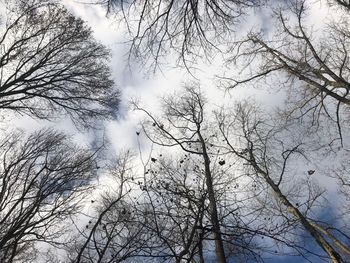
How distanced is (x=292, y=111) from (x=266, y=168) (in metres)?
1.71

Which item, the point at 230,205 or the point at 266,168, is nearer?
the point at 230,205

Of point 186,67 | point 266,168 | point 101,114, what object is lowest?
point 186,67

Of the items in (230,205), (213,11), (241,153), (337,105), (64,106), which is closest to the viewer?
(230,205)

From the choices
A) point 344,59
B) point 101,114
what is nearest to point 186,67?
point 101,114

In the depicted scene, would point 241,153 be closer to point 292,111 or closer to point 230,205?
point 292,111

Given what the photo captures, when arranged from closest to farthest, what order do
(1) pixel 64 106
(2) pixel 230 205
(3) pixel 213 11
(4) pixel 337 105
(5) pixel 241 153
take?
(2) pixel 230 205 → (3) pixel 213 11 → (4) pixel 337 105 → (1) pixel 64 106 → (5) pixel 241 153

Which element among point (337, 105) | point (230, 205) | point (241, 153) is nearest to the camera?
point (230, 205)

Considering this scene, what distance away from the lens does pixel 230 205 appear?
8.75 feet

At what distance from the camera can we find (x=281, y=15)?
32.0 feet

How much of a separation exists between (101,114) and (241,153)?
3.83m

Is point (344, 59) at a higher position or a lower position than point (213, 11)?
higher

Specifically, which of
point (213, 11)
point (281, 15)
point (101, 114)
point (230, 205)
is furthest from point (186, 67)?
point (281, 15)

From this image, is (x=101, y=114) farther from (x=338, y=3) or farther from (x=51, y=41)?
(x=338, y=3)

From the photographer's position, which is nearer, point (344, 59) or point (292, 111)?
point (344, 59)
